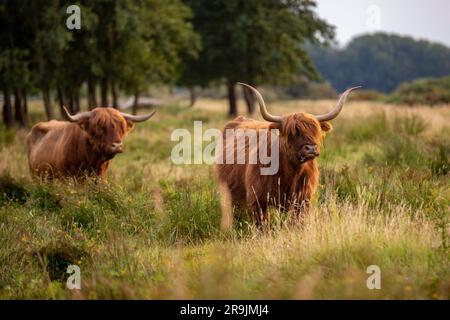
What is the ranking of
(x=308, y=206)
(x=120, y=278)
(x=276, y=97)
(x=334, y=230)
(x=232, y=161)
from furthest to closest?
(x=276, y=97), (x=232, y=161), (x=308, y=206), (x=334, y=230), (x=120, y=278)

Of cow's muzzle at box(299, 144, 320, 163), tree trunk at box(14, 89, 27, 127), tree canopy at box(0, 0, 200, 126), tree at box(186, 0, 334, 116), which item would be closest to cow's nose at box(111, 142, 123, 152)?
cow's muzzle at box(299, 144, 320, 163)

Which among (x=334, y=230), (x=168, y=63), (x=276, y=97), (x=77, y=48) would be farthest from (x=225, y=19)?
(x=276, y=97)

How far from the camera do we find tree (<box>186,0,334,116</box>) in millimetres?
24703

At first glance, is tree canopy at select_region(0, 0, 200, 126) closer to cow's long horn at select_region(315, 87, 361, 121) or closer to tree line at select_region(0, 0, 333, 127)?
tree line at select_region(0, 0, 333, 127)

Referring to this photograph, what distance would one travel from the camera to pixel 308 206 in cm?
561

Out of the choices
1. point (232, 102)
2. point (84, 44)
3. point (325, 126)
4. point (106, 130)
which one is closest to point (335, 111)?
point (325, 126)

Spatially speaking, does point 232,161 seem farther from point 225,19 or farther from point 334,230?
point 225,19

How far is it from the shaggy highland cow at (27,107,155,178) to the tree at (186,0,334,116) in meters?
16.8

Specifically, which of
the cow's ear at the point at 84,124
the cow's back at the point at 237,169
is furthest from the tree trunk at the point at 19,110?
the cow's back at the point at 237,169

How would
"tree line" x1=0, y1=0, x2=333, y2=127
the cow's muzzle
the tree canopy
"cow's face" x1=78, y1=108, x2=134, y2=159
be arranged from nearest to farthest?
the cow's muzzle < "cow's face" x1=78, y1=108, x2=134, y2=159 < the tree canopy < "tree line" x1=0, y1=0, x2=333, y2=127

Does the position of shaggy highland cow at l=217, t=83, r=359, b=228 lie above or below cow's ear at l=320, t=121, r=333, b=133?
below

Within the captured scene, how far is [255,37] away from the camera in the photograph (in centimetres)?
2498

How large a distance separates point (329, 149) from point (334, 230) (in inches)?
255

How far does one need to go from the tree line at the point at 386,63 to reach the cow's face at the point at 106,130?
6504cm
